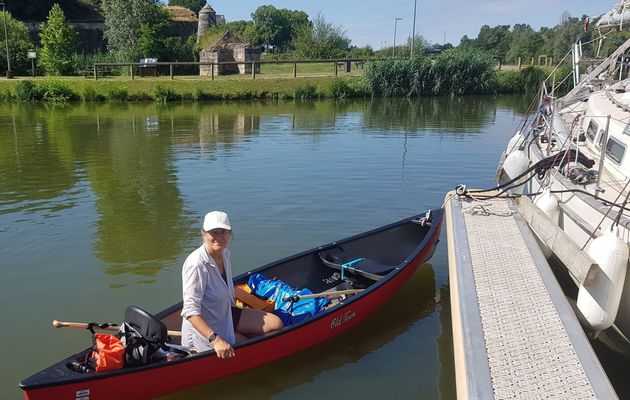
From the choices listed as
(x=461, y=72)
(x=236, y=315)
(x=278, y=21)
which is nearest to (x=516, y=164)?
(x=236, y=315)

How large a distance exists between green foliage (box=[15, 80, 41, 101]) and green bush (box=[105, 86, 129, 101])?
431cm

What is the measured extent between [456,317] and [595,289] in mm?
1475

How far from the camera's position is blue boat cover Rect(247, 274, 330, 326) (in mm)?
6184

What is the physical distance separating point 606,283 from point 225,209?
7682 mm

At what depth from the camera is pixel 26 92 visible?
33.7 metres

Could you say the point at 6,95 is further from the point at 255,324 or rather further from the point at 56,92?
the point at 255,324

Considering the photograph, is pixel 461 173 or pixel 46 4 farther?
pixel 46 4

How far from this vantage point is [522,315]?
521cm

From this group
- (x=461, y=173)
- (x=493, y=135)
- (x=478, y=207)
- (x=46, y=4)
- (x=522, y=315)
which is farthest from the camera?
(x=46, y=4)

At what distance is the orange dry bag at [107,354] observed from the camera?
4512 mm

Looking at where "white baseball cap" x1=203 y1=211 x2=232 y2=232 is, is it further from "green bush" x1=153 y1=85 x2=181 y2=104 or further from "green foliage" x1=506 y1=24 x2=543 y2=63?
"green foliage" x1=506 y1=24 x2=543 y2=63

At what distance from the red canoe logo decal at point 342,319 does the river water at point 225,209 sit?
1.23ft

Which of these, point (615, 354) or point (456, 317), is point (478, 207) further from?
point (456, 317)

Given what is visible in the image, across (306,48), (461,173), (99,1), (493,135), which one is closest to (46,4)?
(99,1)
